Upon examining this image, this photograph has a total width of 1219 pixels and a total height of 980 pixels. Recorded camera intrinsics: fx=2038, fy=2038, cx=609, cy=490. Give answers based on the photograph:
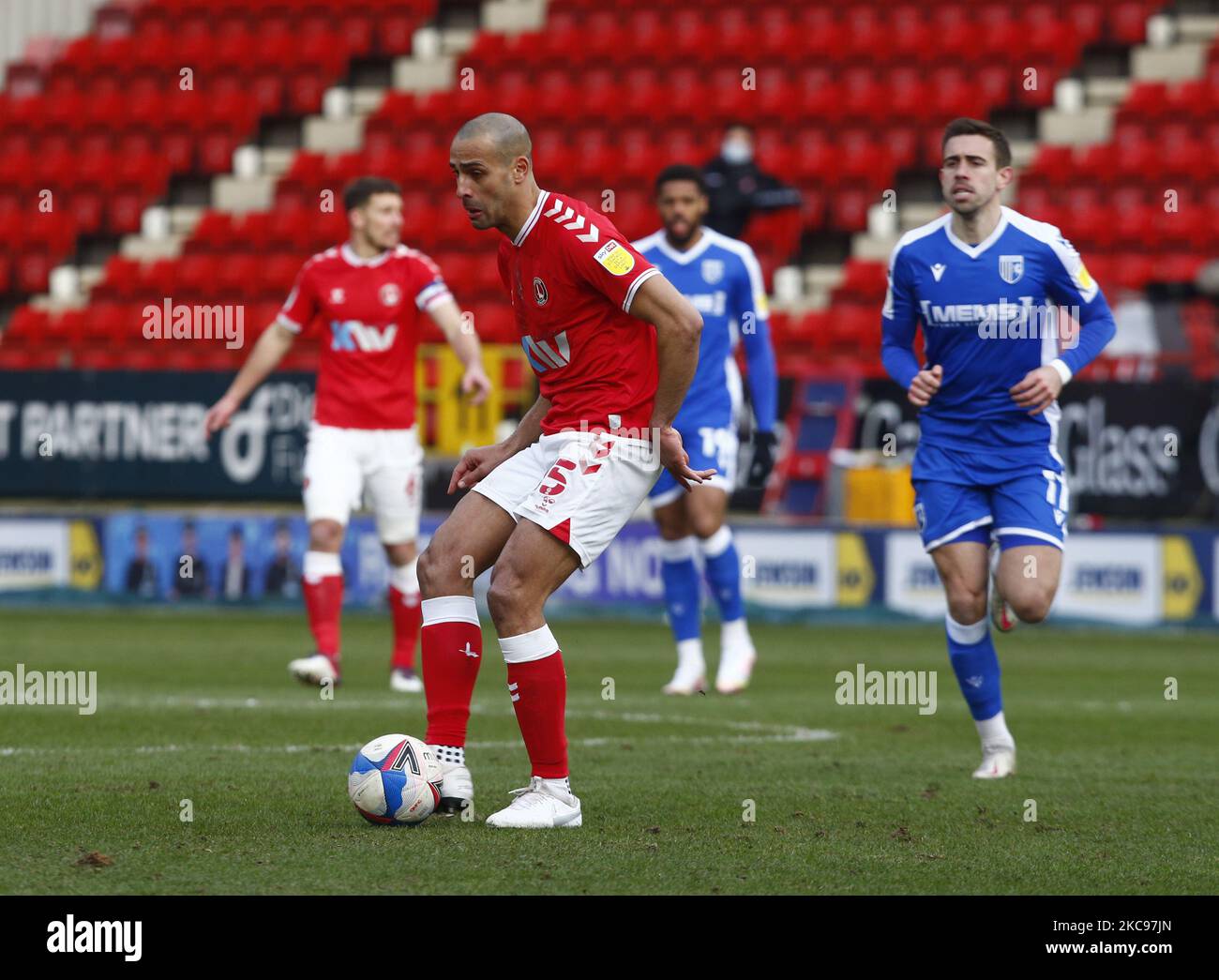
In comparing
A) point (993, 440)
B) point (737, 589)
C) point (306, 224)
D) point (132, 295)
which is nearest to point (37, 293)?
point (132, 295)

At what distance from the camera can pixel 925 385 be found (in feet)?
24.4

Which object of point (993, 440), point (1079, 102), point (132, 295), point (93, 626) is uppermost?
point (1079, 102)

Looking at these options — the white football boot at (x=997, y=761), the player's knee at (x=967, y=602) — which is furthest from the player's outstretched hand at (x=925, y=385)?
the white football boot at (x=997, y=761)

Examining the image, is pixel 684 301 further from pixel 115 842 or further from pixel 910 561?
pixel 910 561

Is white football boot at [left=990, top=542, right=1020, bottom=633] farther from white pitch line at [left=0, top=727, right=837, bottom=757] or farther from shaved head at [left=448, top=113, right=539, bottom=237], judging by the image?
→ shaved head at [left=448, top=113, right=539, bottom=237]

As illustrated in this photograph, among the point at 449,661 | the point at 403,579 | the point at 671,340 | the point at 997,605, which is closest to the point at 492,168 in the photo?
the point at 671,340

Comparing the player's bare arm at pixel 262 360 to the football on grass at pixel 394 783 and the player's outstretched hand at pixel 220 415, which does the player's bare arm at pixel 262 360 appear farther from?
the football on grass at pixel 394 783

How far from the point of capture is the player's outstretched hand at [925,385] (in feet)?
24.4

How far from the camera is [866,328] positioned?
736 inches

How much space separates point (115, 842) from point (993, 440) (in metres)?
3.60

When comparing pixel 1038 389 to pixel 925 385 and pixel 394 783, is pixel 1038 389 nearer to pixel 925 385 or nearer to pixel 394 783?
pixel 925 385

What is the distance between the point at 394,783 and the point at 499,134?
6.35 ft

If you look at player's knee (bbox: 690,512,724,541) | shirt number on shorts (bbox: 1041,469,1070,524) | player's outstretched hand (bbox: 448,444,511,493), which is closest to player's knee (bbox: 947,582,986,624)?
shirt number on shorts (bbox: 1041,469,1070,524)

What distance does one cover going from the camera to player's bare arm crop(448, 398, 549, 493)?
648 cm
